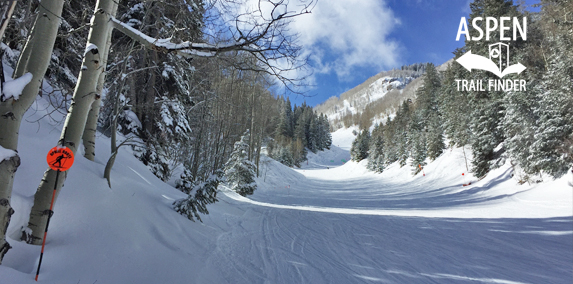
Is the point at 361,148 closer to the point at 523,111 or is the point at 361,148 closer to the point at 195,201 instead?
the point at 523,111

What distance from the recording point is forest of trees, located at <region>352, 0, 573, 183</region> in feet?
42.6

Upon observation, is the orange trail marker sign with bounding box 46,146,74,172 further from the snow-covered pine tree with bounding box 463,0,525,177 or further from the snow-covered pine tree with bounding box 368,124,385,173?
the snow-covered pine tree with bounding box 368,124,385,173

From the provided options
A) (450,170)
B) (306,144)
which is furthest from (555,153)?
(306,144)

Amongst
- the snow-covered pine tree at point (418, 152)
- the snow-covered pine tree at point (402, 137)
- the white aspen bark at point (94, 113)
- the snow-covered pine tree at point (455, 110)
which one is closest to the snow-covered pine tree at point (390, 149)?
the snow-covered pine tree at point (402, 137)

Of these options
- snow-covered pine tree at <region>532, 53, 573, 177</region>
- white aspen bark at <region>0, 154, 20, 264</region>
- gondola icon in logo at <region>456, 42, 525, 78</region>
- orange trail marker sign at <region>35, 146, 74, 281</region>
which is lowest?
white aspen bark at <region>0, 154, 20, 264</region>

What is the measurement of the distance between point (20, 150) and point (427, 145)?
34.1 metres

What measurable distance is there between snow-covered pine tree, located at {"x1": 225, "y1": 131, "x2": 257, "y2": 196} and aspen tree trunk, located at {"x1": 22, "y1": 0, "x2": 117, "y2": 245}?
11.8 meters

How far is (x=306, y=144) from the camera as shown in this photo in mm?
75125

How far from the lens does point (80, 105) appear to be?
266cm

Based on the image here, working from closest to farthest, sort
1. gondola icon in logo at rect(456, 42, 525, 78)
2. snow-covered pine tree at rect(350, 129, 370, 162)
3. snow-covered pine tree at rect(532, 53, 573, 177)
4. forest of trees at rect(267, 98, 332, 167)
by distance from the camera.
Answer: snow-covered pine tree at rect(532, 53, 573, 177) → gondola icon in logo at rect(456, 42, 525, 78) → snow-covered pine tree at rect(350, 129, 370, 162) → forest of trees at rect(267, 98, 332, 167)

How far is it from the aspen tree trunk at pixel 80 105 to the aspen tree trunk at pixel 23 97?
431 millimetres

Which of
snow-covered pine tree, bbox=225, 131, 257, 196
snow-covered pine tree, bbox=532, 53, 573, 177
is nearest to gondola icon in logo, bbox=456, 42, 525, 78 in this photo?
snow-covered pine tree, bbox=532, 53, 573, 177

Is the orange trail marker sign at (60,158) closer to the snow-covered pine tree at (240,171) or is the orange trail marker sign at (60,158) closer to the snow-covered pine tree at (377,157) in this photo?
the snow-covered pine tree at (240,171)

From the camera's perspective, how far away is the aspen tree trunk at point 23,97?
1945 mm
